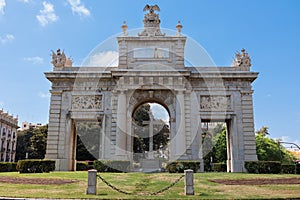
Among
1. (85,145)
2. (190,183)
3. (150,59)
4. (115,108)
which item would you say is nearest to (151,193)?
(190,183)

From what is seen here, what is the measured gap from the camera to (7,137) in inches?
2406

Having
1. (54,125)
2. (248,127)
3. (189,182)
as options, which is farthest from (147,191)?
(54,125)

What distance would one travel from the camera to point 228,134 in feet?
98.4

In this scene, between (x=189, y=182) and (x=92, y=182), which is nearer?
(x=92, y=182)

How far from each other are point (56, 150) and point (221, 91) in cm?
1674

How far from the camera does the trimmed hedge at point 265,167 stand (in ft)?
76.7

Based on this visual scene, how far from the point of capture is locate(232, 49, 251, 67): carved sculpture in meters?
29.2

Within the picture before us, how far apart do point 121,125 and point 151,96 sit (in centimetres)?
405

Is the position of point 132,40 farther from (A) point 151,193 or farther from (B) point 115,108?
(A) point 151,193

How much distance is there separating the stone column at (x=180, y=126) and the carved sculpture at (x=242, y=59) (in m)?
7.10

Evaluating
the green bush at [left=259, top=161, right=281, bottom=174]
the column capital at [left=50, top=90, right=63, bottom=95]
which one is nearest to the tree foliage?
the column capital at [left=50, top=90, right=63, bottom=95]

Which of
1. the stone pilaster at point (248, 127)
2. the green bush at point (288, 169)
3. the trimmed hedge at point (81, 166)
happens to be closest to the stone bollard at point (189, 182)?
the green bush at point (288, 169)

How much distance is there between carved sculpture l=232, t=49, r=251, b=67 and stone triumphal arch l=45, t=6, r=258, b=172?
0.32ft

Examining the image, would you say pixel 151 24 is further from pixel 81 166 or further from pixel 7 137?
pixel 7 137
